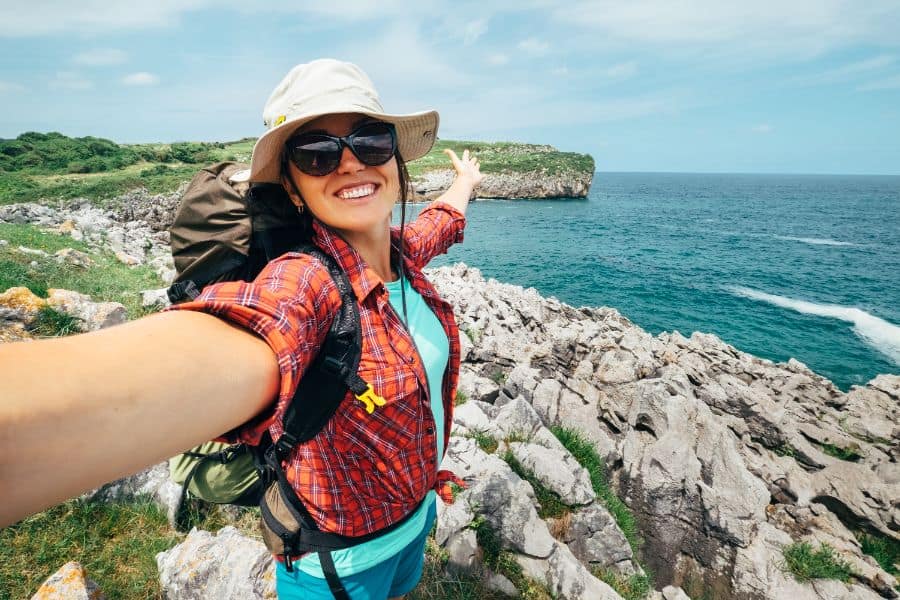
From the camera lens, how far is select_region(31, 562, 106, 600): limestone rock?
7.88 ft

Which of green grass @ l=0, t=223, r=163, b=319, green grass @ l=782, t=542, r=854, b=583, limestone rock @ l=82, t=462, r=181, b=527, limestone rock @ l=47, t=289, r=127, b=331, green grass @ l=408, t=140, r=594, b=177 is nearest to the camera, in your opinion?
limestone rock @ l=82, t=462, r=181, b=527

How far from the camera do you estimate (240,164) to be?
74.4 inches

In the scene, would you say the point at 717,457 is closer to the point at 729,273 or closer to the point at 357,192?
the point at 357,192

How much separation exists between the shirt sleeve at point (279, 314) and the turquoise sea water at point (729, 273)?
74.6 ft

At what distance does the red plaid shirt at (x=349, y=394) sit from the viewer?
3.56 ft

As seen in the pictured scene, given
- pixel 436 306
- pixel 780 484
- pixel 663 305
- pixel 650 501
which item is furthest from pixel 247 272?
pixel 663 305

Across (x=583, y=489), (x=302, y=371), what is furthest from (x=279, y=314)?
(x=583, y=489)

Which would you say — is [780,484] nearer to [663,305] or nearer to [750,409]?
[750,409]

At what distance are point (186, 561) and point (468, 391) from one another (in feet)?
16.2

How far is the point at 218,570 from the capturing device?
279cm

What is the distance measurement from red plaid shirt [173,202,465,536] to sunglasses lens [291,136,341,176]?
0.24 m

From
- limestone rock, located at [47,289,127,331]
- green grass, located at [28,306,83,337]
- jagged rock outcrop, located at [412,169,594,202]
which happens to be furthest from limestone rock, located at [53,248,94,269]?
jagged rock outcrop, located at [412,169,594,202]

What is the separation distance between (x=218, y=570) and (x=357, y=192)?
106 inches

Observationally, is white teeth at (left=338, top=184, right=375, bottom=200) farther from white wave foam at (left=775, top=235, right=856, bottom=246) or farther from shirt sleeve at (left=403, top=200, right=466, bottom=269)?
white wave foam at (left=775, top=235, right=856, bottom=246)
